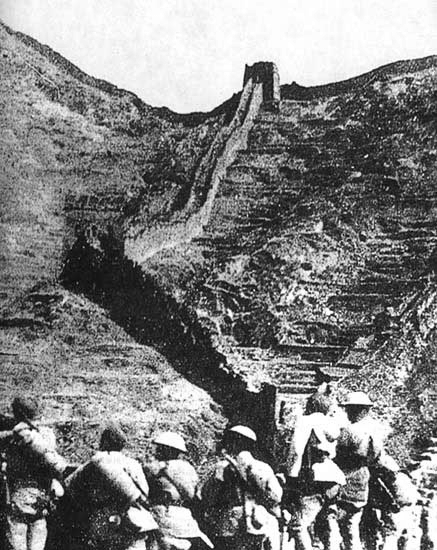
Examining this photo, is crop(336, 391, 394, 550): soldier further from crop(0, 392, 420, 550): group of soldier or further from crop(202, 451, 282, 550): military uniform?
crop(202, 451, 282, 550): military uniform

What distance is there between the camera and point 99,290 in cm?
1348

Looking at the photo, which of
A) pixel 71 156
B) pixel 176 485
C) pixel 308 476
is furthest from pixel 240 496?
pixel 71 156

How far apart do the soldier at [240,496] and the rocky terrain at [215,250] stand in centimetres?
362

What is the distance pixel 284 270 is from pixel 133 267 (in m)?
2.83

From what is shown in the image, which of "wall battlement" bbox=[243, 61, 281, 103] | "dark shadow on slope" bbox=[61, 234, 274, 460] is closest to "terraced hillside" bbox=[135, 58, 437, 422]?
"dark shadow on slope" bbox=[61, 234, 274, 460]

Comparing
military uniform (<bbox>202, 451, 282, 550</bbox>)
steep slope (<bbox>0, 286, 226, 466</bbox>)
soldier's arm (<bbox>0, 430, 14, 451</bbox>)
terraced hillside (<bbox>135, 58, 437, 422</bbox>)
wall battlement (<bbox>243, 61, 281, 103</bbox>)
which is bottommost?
military uniform (<bbox>202, 451, 282, 550</bbox>)

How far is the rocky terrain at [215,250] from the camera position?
433 inches

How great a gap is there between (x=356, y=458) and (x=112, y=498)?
2.54m

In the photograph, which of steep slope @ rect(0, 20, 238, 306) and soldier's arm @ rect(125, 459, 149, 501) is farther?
steep slope @ rect(0, 20, 238, 306)

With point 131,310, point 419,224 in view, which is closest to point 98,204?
point 131,310

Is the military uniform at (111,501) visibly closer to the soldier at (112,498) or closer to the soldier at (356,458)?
the soldier at (112,498)

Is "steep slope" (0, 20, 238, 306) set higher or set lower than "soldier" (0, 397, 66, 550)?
higher

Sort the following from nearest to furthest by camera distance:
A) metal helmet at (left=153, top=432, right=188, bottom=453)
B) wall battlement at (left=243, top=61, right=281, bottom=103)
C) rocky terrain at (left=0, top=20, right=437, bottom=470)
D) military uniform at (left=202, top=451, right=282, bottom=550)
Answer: metal helmet at (left=153, top=432, right=188, bottom=453) → military uniform at (left=202, top=451, right=282, bottom=550) → rocky terrain at (left=0, top=20, right=437, bottom=470) → wall battlement at (left=243, top=61, right=281, bottom=103)

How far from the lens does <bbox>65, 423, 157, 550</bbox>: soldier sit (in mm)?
5605
